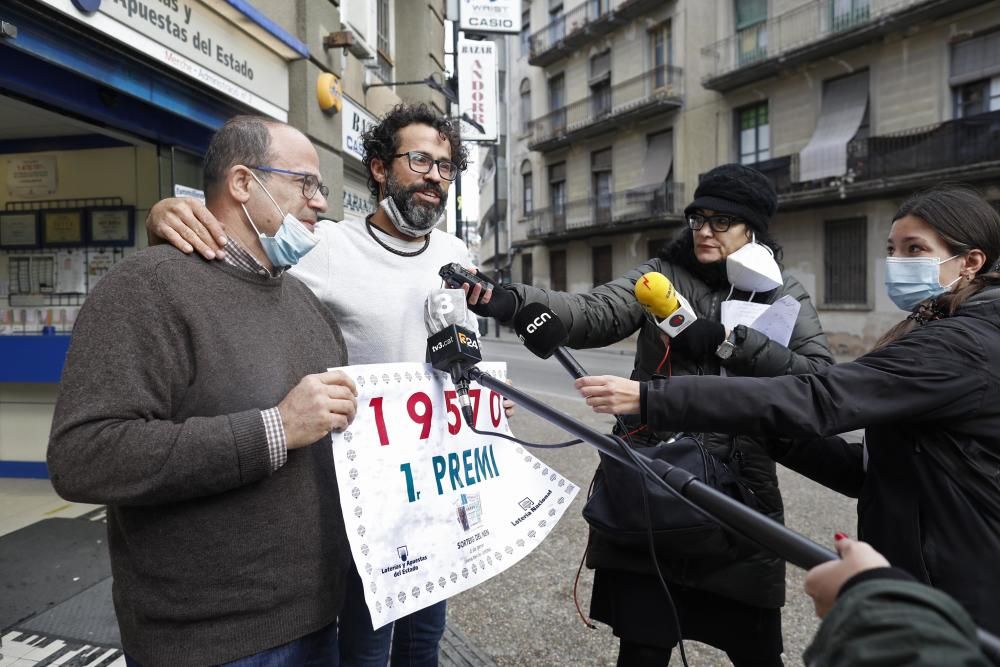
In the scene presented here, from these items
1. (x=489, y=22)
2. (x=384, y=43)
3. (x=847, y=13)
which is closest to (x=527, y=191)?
(x=847, y=13)

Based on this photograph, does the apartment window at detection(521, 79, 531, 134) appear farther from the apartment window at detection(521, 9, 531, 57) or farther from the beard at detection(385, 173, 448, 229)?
the beard at detection(385, 173, 448, 229)

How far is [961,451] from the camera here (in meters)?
1.54

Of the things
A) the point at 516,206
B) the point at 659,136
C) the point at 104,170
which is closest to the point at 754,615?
the point at 104,170

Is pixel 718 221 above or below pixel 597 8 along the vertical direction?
below

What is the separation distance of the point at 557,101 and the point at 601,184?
508 centimetres

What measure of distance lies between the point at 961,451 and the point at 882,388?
0.25 m

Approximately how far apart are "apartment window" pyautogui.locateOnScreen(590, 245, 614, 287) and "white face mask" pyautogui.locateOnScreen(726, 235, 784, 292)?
2372 centimetres

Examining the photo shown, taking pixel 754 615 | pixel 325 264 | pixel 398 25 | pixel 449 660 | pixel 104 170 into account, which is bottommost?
pixel 449 660

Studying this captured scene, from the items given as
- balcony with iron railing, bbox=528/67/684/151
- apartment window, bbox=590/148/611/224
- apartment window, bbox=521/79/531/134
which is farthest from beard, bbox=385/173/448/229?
apartment window, bbox=521/79/531/134

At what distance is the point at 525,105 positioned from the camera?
1209 inches

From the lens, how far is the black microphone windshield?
186cm

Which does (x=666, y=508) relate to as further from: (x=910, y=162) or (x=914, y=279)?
(x=910, y=162)

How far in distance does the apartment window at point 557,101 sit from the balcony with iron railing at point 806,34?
7.28 metres

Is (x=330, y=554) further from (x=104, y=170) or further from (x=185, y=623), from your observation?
(x=104, y=170)
